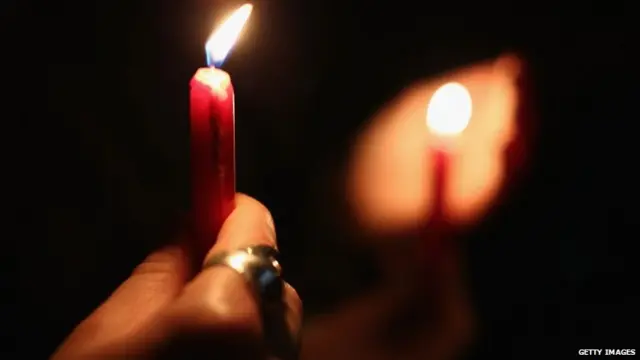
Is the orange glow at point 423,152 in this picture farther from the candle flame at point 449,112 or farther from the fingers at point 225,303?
the fingers at point 225,303

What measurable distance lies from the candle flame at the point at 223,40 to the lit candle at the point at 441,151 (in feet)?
0.71

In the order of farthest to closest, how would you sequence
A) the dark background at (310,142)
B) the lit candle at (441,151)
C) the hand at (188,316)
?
the dark background at (310,142) → the lit candle at (441,151) → the hand at (188,316)

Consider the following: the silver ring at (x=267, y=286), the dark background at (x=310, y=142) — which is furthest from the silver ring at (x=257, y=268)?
the dark background at (x=310, y=142)

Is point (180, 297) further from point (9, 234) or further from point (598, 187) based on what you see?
point (598, 187)

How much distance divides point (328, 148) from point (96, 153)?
0.30 metres

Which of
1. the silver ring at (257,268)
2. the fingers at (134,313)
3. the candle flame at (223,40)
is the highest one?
the candle flame at (223,40)

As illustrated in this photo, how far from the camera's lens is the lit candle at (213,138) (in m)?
0.62

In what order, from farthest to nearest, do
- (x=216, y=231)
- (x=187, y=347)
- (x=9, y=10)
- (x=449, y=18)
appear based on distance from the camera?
(x=449, y=18)
(x=9, y=10)
(x=216, y=231)
(x=187, y=347)

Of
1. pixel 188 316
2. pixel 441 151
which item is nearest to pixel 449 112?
pixel 441 151

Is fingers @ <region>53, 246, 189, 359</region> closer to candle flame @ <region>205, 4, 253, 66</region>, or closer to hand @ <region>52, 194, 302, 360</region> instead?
hand @ <region>52, 194, 302, 360</region>

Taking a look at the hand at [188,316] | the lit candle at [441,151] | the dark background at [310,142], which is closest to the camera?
the hand at [188,316]

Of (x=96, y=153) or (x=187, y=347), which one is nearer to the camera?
(x=187, y=347)

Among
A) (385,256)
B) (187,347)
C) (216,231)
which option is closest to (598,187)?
(385,256)

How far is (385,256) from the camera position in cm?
107
